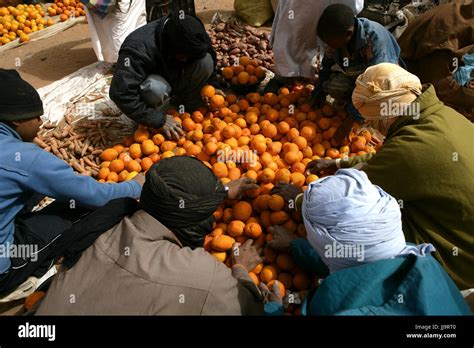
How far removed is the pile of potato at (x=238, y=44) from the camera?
573 centimetres

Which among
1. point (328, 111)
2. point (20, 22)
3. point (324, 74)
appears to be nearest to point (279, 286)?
point (328, 111)

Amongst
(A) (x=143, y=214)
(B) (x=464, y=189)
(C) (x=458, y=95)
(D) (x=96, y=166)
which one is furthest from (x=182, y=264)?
(C) (x=458, y=95)

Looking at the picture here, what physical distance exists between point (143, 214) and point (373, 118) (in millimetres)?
1779

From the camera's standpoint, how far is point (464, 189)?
7.63 feet

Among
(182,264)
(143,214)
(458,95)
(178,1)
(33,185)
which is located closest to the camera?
(182,264)

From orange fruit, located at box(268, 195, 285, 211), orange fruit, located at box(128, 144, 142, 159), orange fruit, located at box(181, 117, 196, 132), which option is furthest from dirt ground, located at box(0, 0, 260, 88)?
orange fruit, located at box(268, 195, 285, 211)

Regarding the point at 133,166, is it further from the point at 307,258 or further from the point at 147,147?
the point at 307,258

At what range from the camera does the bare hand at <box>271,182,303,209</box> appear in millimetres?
3109

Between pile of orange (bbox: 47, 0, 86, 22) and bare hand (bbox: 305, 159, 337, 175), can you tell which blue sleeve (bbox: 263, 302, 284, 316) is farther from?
pile of orange (bbox: 47, 0, 86, 22)

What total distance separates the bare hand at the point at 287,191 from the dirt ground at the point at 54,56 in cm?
471

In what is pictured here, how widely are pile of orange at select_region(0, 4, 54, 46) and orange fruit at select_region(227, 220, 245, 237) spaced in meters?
6.81

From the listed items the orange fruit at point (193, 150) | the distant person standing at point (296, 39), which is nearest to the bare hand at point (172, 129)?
the orange fruit at point (193, 150)

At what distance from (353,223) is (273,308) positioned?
886mm

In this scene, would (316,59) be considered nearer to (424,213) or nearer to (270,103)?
(270,103)
